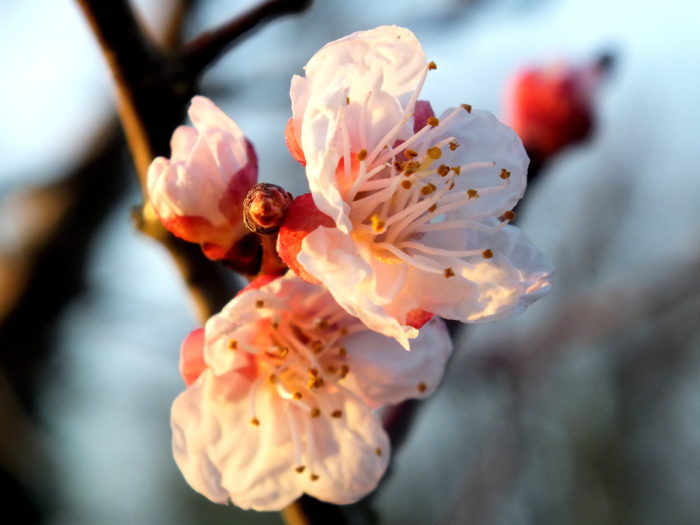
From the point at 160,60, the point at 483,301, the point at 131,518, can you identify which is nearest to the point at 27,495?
the point at 160,60

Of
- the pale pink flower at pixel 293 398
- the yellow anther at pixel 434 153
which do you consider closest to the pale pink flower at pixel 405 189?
the yellow anther at pixel 434 153

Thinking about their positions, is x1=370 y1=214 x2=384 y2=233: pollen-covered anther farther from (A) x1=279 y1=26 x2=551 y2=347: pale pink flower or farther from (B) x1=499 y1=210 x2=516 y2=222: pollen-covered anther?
(B) x1=499 y1=210 x2=516 y2=222: pollen-covered anther

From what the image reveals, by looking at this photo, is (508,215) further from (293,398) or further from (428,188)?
(293,398)

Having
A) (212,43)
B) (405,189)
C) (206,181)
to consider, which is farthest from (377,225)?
(212,43)

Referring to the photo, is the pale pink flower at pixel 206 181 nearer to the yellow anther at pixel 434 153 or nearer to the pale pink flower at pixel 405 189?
the pale pink flower at pixel 405 189

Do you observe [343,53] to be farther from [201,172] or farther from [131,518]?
[131,518]
